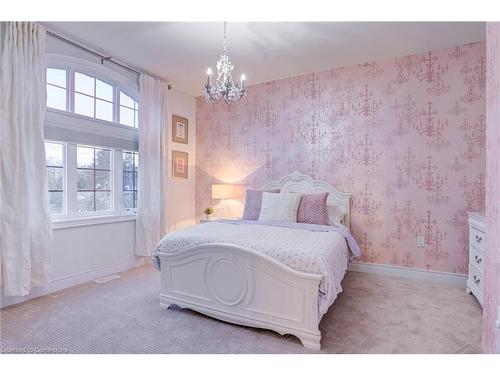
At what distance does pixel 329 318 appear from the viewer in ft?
7.14

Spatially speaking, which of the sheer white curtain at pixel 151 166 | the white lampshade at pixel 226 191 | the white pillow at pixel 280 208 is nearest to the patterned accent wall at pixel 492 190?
the white pillow at pixel 280 208

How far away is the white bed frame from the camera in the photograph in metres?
1.82

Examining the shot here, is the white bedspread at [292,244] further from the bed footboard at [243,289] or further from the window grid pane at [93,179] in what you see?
the window grid pane at [93,179]

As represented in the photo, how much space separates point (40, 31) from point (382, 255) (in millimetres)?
4228

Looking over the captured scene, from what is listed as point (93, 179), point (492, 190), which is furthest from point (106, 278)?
point (492, 190)

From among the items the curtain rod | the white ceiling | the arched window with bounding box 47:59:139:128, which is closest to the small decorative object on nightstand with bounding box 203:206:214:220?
the arched window with bounding box 47:59:139:128

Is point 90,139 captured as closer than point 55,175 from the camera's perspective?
No

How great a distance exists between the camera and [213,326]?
206 centimetres

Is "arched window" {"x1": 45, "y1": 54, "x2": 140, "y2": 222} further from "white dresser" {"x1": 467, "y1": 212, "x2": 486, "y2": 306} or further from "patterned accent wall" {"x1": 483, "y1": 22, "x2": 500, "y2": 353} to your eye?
"white dresser" {"x1": 467, "y1": 212, "x2": 486, "y2": 306}

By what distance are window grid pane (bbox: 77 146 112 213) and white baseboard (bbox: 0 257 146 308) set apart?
2.34ft

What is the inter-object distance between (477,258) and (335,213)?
4.57 ft

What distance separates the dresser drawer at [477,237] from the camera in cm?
228

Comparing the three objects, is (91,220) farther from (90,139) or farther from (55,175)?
(90,139)
